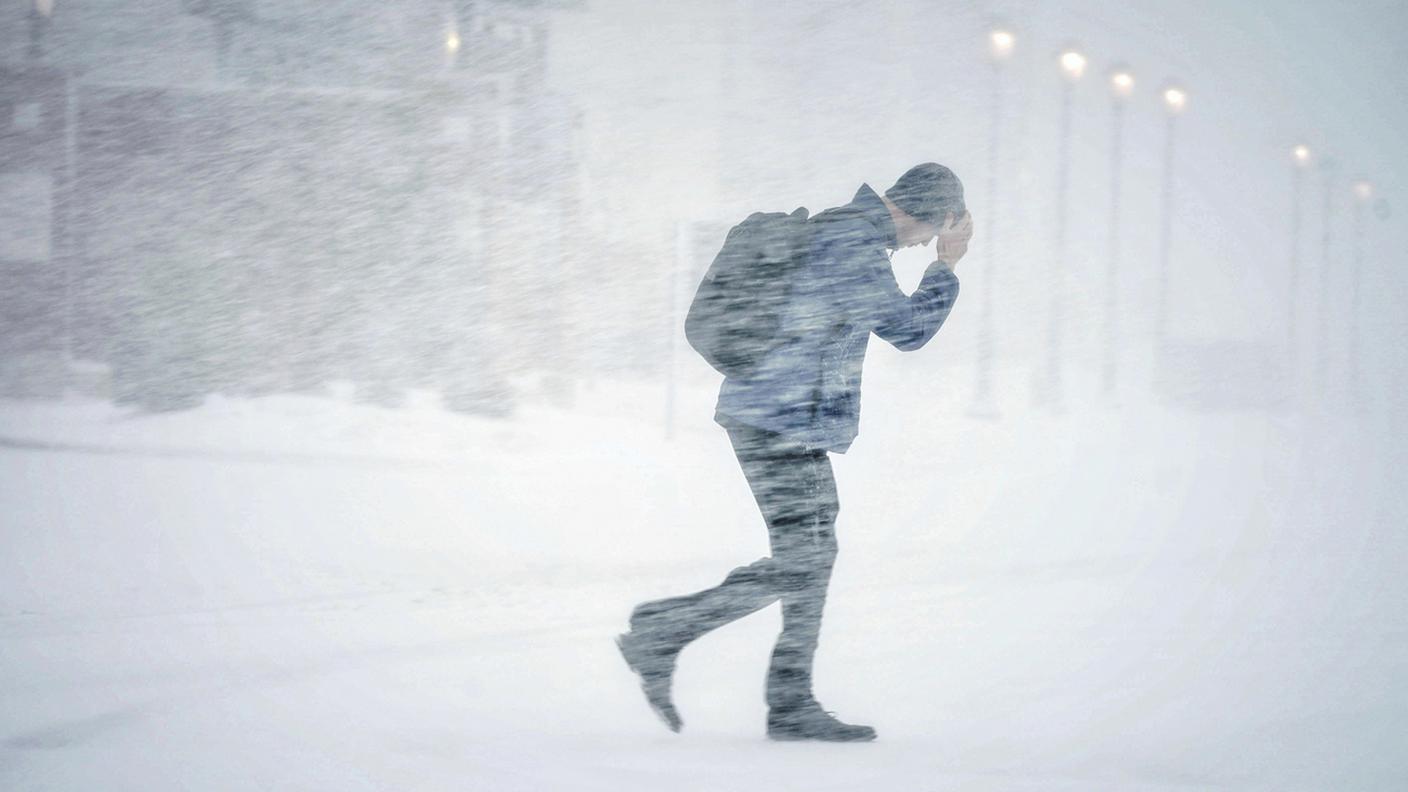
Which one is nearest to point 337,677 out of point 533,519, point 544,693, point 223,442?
point 544,693

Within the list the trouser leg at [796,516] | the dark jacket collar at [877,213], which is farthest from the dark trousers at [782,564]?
the dark jacket collar at [877,213]

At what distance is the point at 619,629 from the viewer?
2.88m

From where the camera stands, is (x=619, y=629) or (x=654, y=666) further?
(x=619, y=629)

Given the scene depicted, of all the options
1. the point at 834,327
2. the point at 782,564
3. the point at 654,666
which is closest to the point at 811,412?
the point at 834,327

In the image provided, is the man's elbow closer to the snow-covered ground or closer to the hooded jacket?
the hooded jacket

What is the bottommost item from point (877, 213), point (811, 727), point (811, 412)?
point (811, 727)

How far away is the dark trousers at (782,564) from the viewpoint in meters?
1.85

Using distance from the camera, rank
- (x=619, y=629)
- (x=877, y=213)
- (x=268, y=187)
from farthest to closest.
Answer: (x=268, y=187) → (x=619, y=629) → (x=877, y=213)

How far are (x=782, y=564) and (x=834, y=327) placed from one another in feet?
1.34

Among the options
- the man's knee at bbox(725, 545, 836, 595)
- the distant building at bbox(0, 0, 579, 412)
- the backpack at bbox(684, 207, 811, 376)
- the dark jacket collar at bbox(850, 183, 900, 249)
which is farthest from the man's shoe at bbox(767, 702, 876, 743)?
the distant building at bbox(0, 0, 579, 412)

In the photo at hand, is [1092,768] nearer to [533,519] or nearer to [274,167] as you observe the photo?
[533,519]

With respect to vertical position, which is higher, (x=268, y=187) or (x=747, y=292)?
(x=268, y=187)

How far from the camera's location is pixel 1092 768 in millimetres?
1852

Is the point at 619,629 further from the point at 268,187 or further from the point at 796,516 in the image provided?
the point at 268,187
